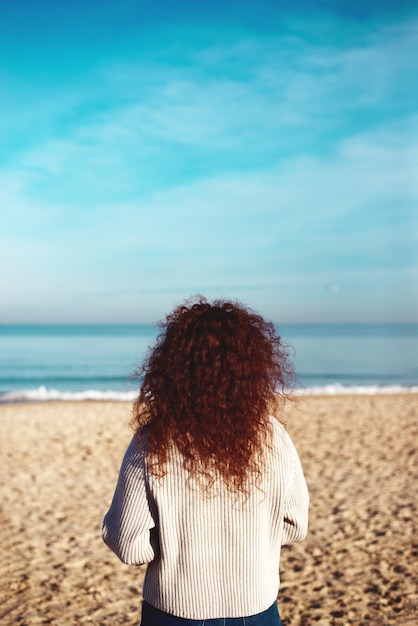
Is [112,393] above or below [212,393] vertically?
below

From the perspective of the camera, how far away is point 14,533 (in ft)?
19.5

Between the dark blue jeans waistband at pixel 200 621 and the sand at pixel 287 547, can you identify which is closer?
the dark blue jeans waistband at pixel 200 621

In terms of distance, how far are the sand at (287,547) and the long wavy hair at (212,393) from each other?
289 cm

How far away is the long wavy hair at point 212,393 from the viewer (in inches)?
65.6

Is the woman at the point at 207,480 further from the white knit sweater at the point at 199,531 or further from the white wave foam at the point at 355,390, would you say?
the white wave foam at the point at 355,390

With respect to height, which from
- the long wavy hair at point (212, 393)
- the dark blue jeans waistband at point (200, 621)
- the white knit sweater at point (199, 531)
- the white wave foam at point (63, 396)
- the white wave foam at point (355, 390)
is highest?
the long wavy hair at point (212, 393)

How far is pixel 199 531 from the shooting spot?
5.55ft

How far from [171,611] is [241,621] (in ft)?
0.69

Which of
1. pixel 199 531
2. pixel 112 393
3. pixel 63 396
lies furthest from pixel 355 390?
pixel 199 531

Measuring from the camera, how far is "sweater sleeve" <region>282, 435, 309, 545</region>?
1766mm

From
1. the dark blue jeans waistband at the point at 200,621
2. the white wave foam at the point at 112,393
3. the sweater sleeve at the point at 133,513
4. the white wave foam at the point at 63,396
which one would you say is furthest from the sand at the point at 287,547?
the white wave foam at the point at 112,393

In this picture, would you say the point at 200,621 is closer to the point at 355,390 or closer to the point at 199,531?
the point at 199,531

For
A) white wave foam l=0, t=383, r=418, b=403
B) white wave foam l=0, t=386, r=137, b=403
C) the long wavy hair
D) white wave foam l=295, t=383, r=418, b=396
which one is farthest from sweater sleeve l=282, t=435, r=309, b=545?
white wave foam l=295, t=383, r=418, b=396

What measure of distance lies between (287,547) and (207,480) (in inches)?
167
